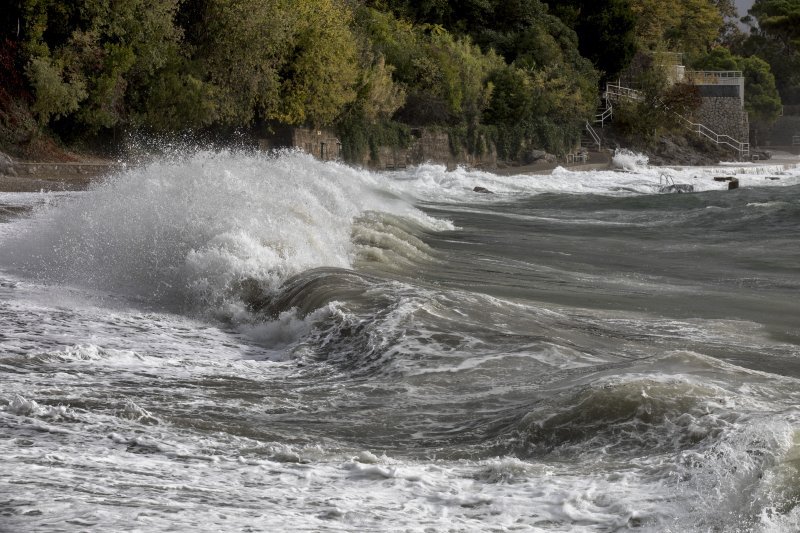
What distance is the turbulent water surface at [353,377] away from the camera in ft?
16.3

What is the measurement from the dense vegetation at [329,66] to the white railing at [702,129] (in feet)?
4.06

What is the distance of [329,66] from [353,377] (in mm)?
30886

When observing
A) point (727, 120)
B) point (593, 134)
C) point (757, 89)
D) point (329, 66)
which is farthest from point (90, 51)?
point (757, 89)

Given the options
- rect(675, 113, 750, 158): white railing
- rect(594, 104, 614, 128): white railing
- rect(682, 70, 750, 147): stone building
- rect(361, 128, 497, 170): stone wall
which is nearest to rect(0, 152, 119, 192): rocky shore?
rect(361, 128, 497, 170): stone wall

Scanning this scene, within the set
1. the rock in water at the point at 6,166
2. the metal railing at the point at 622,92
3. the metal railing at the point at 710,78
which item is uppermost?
the metal railing at the point at 710,78

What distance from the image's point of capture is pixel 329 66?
37.9m

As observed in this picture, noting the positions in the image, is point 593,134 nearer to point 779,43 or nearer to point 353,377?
point 779,43

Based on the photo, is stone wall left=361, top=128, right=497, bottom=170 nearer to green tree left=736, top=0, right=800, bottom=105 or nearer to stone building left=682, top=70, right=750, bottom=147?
stone building left=682, top=70, right=750, bottom=147

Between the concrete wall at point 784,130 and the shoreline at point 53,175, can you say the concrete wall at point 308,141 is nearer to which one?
the shoreline at point 53,175

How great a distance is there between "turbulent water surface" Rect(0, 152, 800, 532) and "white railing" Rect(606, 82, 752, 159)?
1842 inches

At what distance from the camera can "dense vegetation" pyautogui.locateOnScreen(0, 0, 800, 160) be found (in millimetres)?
28844

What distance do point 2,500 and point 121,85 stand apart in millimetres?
27086

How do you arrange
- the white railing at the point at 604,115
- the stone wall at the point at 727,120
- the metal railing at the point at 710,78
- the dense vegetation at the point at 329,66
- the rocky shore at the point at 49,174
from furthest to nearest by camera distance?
the metal railing at the point at 710,78 < the stone wall at the point at 727,120 < the white railing at the point at 604,115 < the dense vegetation at the point at 329,66 < the rocky shore at the point at 49,174

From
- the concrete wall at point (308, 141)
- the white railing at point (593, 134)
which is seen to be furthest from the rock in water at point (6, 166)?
the white railing at point (593, 134)
